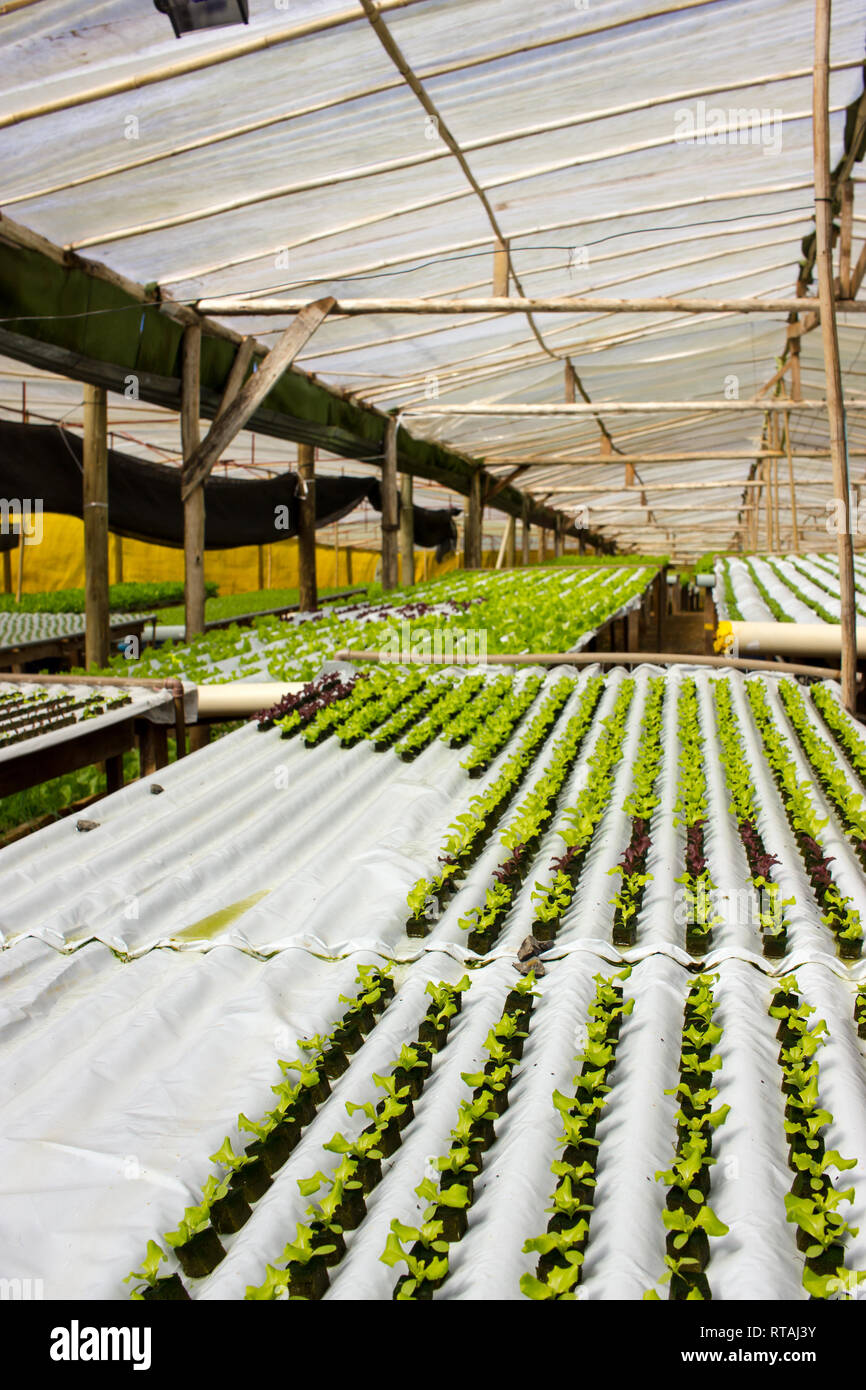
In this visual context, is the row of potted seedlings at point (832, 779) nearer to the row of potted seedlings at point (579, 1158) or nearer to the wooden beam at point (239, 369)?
the row of potted seedlings at point (579, 1158)

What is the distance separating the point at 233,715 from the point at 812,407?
359 inches

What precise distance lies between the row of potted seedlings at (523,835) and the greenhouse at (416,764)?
21 millimetres

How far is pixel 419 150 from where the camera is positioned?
7145mm

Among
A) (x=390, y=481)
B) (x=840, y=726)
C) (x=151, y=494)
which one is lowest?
(x=840, y=726)

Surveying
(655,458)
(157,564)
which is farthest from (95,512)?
(157,564)

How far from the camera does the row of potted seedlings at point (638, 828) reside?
11.0 ft

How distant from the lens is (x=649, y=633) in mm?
23734

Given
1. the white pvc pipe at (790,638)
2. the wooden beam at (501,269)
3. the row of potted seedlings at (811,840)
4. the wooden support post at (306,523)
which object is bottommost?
the row of potted seedlings at (811,840)

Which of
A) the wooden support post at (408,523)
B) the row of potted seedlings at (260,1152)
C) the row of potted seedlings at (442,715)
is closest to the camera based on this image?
the row of potted seedlings at (260,1152)

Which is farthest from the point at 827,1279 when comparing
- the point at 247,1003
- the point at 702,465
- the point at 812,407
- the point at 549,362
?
the point at 702,465

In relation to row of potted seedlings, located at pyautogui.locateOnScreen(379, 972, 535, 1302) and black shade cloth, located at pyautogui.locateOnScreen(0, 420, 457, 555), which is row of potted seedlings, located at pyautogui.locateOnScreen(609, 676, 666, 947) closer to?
row of potted seedlings, located at pyautogui.locateOnScreen(379, 972, 535, 1302)

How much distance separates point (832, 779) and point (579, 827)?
1.31m

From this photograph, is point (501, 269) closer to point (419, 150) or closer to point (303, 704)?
point (419, 150)

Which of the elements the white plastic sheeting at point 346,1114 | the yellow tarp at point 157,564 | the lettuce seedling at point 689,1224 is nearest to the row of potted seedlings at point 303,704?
the white plastic sheeting at point 346,1114
